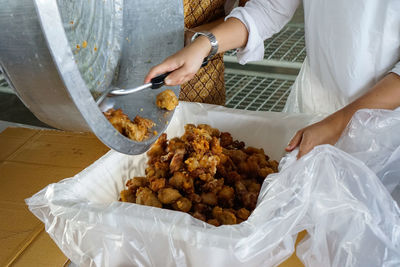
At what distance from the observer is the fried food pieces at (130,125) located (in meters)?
0.81

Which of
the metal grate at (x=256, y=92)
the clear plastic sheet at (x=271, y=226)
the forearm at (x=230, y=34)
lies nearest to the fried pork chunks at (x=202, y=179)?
the clear plastic sheet at (x=271, y=226)

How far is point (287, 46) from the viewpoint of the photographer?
2254mm

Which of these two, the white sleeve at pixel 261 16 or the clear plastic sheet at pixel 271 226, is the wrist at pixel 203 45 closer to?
the white sleeve at pixel 261 16

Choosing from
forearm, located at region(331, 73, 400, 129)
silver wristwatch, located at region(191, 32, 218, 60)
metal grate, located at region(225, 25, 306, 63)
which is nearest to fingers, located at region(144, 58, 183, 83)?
silver wristwatch, located at region(191, 32, 218, 60)

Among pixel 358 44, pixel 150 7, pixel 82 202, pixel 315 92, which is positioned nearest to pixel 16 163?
pixel 82 202

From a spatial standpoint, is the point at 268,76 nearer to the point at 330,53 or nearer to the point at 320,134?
the point at 330,53

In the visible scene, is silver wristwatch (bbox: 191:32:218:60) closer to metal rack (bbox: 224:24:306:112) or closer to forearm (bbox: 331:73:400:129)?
forearm (bbox: 331:73:400:129)

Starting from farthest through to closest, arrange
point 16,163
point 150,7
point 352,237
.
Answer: point 16,163, point 150,7, point 352,237

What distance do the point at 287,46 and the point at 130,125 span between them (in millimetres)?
1634

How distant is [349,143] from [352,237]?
24cm

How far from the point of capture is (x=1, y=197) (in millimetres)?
1168

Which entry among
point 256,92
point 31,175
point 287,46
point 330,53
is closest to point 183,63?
point 330,53

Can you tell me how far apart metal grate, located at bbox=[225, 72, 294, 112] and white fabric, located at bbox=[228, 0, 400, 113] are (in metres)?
0.62

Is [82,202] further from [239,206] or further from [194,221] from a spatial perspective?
[239,206]
